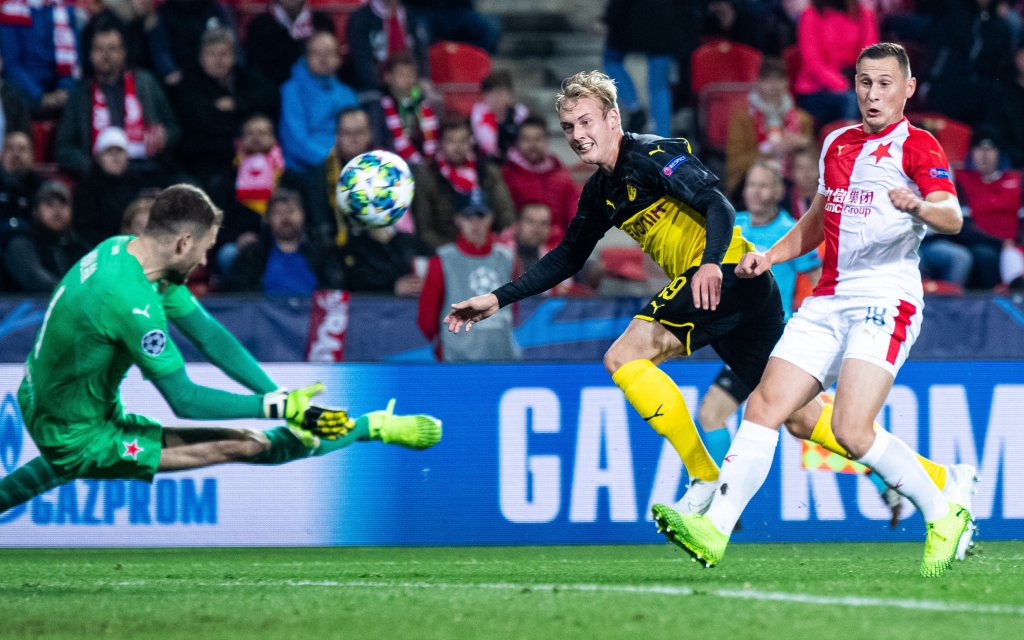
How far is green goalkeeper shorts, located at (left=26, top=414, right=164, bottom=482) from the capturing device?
6348 mm

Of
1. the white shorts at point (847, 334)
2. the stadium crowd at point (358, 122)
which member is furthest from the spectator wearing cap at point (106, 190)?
the white shorts at point (847, 334)

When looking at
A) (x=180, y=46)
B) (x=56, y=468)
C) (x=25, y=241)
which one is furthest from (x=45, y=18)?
(x=56, y=468)

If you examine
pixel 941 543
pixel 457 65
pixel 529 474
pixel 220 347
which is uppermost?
pixel 457 65

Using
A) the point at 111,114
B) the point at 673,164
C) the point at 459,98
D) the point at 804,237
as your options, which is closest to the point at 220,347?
the point at 673,164

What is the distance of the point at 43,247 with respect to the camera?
10.8 m

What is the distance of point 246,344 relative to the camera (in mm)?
9734

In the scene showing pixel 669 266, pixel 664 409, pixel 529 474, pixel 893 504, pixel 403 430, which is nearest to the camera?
pixel 664 409

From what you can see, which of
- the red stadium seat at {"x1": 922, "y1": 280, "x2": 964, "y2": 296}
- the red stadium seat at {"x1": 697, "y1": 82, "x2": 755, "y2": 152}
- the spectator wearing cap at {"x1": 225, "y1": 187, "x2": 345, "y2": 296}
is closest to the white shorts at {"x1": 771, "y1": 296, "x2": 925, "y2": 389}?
the red stadium seat at {"x1": 922, "y1": 280, "x2": 964, "y2": 296}

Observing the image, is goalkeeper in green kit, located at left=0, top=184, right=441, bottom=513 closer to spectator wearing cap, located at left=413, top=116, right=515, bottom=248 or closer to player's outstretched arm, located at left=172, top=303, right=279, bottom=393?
player's outstretched arm, located at left=172, top=303, right=279, bottom=393

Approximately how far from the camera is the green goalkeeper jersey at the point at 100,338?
19.7 ft

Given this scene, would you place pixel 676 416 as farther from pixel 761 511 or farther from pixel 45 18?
pixel 45 18

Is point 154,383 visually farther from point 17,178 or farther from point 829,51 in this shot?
point 829,51

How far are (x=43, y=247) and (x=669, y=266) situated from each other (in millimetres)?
5915

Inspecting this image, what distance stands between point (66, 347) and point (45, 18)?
23.6 ft
